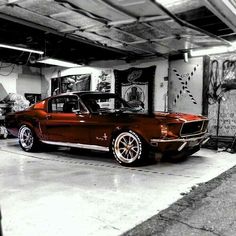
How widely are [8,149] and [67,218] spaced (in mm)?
Result: 5116

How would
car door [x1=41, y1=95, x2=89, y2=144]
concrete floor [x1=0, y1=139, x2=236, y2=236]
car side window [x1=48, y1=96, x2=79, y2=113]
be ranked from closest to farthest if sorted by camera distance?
1. concrete floor [x1=0, y1=139, x2=236, y2=236]
2. car door [x1=41, y1=95, x2=89, y2=144]
3. car side window [x1=48, y1=96, x2=79, y2=113]

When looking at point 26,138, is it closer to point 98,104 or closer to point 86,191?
point 98,104

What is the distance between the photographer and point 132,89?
9.91 meters

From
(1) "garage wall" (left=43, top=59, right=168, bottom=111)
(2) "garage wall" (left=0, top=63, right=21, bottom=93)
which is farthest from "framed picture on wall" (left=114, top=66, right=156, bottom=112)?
(2) "garage wall" (left=0, top=63, right=21, bottom=93)

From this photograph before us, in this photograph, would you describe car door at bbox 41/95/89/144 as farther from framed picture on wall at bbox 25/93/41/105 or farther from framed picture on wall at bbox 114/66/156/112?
framed picture on wall at bbox 25/93/41/105

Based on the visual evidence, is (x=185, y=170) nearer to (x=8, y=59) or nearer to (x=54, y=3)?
(x=54, y=3)

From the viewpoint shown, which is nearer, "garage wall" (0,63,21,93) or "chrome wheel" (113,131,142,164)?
"chrome wheel" (113,131,142,164)

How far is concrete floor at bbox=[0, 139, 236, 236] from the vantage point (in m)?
2.52

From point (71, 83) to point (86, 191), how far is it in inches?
337

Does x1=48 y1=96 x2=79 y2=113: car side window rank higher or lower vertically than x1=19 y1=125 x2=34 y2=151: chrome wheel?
higher

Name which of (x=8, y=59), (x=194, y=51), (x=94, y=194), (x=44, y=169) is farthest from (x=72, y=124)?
(x=8, y=59)

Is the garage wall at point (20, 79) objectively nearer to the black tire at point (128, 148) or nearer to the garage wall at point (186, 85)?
the garage wall at point (186, 85)

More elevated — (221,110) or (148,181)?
(221,110)

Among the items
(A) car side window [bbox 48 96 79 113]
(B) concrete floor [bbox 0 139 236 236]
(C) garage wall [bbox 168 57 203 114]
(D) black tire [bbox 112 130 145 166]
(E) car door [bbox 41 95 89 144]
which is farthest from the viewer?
(C) garage wall [bbox 168 57 203 114]
